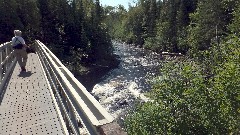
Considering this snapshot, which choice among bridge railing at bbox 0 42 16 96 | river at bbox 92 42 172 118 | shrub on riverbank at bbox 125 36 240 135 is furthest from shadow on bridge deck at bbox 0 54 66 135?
river at bbox 92 42 172 118

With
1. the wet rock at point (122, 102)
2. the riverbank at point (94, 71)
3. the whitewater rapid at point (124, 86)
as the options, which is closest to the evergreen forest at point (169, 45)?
the riverbank at point (94, 71)

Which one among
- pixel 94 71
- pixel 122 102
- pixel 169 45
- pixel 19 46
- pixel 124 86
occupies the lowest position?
pixel 122 102

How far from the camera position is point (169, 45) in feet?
202

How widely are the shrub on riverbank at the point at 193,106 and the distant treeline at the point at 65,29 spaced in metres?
26.9

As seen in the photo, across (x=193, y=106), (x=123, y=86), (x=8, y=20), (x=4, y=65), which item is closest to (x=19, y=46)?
(x=4, y=65)

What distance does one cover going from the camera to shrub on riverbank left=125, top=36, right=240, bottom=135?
50.1 feet

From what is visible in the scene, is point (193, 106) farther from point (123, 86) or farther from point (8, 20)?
point (8, 20)

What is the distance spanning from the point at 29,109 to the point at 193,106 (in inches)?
411

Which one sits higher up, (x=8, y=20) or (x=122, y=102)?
(x=8, y=20)

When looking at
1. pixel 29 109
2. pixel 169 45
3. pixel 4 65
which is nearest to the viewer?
pixel 29 109

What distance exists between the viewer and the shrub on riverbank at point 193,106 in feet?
50.1

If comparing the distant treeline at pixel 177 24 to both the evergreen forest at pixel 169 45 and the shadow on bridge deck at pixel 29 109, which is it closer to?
the evergreen forest at pixel 169 45

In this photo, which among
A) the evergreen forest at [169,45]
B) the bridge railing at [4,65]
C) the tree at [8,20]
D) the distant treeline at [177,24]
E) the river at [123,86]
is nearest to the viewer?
the bridge railing at [4,65]

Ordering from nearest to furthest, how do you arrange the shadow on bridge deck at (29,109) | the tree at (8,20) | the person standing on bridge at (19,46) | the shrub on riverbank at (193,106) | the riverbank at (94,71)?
1. the shadow on bridge deck at (29,109)
2. the person standing on bridge at (19,46)
3. the shrub on riverbank at (193,106)
4. the tree at (8,20)
5. the riverbank at (94,71)
